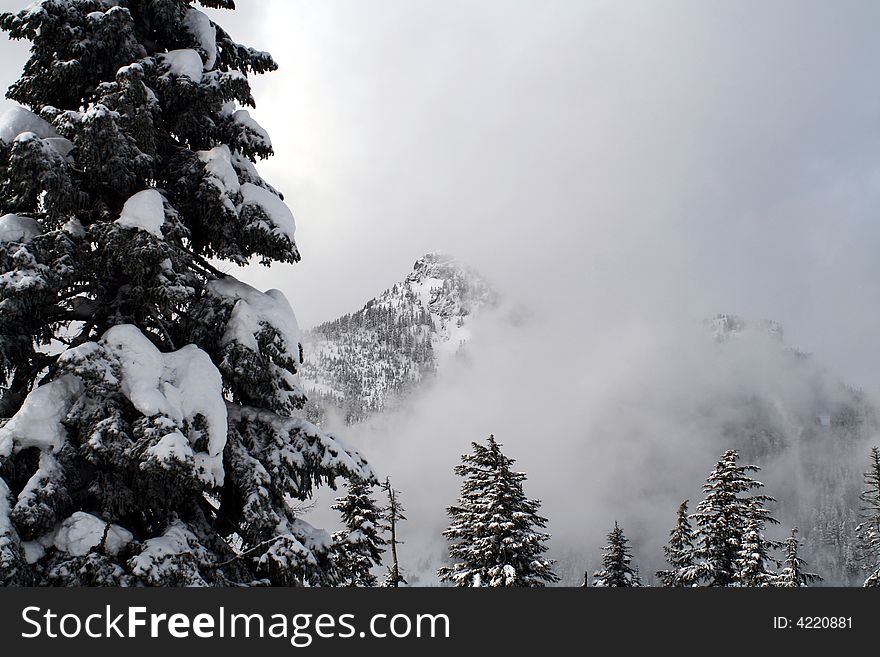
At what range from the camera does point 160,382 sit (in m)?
6.00

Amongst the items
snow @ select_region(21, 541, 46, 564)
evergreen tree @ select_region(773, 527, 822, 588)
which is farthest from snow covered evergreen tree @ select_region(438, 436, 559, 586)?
snow @ select_region(21, 541, 46, 564)

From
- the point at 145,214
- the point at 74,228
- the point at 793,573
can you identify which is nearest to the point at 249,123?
the point at 145,214

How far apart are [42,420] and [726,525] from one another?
27.0 metres

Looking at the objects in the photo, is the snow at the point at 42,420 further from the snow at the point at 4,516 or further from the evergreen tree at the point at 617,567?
the evergreen tree at the point at 617,567

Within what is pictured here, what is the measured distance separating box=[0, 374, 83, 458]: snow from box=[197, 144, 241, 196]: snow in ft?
8.62

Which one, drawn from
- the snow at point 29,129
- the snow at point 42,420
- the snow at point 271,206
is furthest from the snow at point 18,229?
the snow at point 271,206

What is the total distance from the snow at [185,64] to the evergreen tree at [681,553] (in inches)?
1013

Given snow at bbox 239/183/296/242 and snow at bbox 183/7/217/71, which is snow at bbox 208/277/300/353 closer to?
snow at bbox 239/183/296/242

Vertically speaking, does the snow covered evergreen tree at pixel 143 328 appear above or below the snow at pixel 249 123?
below

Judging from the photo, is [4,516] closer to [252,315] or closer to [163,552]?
[163,552]

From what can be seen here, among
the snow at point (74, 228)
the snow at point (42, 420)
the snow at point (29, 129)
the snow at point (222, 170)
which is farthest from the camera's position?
the snow at point (222, 170)

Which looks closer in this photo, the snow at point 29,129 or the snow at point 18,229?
the snow at point 18,229

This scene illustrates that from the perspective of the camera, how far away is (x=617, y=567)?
3272 centimetres

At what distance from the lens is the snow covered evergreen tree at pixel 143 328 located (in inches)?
222
